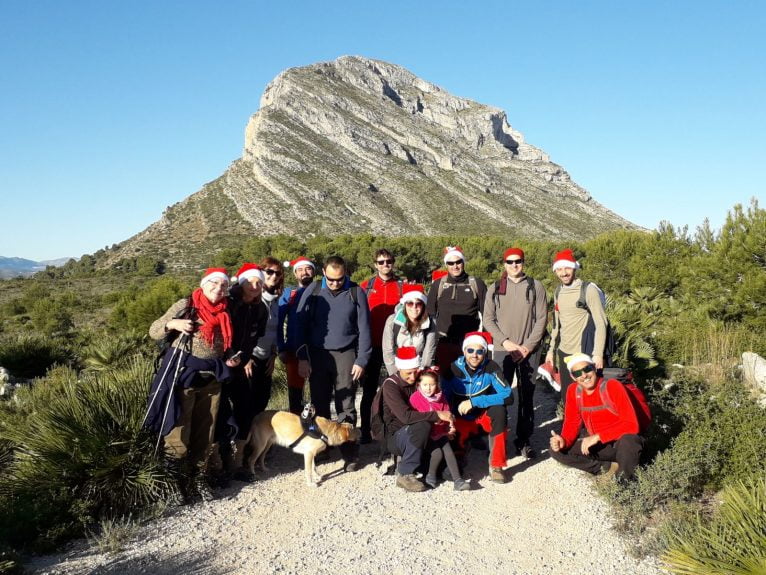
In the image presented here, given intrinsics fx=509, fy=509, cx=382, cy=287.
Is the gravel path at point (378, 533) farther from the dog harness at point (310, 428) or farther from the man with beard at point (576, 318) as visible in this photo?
the man with beard at point (576, 318)

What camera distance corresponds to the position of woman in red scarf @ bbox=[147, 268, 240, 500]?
3725 millimetres

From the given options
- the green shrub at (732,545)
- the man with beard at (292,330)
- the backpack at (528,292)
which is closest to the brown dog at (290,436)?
the man with beard at (292,330)

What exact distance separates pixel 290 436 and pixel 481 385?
1.73 metres

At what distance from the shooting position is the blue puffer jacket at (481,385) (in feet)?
14.7

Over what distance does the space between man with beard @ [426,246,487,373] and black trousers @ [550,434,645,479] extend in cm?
136

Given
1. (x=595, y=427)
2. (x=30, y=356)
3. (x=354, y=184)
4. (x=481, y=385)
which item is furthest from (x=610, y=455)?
(x=354, y=184)

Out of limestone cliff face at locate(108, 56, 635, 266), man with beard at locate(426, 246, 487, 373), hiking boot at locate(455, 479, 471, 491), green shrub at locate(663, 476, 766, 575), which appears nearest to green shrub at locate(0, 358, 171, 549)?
hiking boot at locate(455, 479, 471, 491)

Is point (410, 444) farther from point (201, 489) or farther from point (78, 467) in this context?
point (78, 467)

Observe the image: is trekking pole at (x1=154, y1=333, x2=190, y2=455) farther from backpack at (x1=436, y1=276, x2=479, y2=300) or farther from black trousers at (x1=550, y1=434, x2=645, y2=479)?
black trousers at (x1=550, y1=434, x2=645, y2=479)

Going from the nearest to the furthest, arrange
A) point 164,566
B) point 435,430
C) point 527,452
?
point 164,566
point 435,430
point 527,452

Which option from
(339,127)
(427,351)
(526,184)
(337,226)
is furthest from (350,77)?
(427,351)

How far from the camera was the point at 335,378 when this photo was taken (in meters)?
4.80

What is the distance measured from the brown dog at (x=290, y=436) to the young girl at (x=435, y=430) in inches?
30.6

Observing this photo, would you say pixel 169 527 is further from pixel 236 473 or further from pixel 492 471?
pixel 492 471
